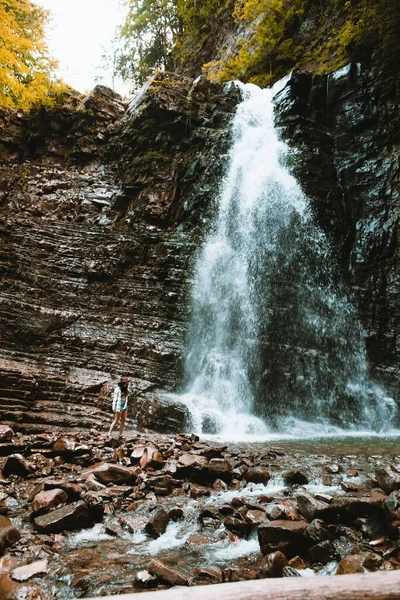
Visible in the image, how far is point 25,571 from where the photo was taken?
2.57 metres

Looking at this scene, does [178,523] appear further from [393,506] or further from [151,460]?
[393,506]

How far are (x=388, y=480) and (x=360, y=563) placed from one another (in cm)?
187

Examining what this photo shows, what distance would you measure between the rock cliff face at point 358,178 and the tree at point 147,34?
1555 cm

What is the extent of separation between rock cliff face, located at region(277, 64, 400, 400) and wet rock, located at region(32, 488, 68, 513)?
446 inches

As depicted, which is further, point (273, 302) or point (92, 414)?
point (273, 302)

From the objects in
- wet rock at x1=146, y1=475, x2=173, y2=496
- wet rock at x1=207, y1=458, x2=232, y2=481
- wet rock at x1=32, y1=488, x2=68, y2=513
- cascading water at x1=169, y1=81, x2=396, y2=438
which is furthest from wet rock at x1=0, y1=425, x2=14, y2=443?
cascading water at x1=169, y1=81, x2=396, y2=438

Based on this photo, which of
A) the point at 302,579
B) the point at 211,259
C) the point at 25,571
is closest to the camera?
the point at 302,579

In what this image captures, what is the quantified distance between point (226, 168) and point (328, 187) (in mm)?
4507

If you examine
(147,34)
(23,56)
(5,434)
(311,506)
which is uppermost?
(147,34)

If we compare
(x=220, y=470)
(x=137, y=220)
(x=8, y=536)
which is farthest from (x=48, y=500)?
(x=137, y=220)

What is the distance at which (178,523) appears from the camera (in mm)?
3654

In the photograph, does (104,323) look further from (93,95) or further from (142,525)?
(93,95)

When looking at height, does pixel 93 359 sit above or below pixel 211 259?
below

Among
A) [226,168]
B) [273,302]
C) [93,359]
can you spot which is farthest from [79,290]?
[226,168]
